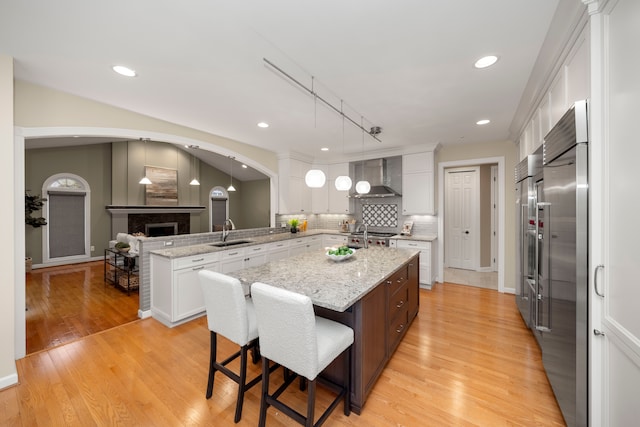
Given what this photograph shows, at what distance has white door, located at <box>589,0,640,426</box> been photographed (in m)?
1.10

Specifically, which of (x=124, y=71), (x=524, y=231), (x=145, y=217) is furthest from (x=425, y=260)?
(x=145, y=217)

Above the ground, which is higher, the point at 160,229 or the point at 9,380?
the point at 160,229

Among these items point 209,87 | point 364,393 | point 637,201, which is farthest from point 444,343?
point 209,87

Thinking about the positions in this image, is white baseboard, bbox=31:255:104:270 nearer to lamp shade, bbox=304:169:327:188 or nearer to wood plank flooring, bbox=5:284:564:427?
wood plank flooring, bbox=5:284:564:427

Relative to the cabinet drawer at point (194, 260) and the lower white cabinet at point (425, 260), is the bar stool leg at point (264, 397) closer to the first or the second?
the cabinet drawer at point (194, 260)

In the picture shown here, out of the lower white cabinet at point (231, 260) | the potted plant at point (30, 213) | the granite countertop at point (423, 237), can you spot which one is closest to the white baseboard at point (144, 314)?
the lower white cabinet at point (231, 260)

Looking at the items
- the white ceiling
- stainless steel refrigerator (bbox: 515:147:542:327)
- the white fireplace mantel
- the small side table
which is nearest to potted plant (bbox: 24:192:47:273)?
the white fireplace mantel

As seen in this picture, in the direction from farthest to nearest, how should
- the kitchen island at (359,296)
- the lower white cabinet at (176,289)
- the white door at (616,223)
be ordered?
the lower white cabinet at (176,289) → the kitchen island at (359,296) → the white door at (616,223)

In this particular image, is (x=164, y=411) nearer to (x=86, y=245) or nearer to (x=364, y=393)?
(x=364, y=393)

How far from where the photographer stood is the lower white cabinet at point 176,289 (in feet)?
10.1

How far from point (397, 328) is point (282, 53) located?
8.95ft

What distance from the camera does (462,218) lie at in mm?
5957

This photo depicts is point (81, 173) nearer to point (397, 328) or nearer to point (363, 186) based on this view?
point (363, 186)

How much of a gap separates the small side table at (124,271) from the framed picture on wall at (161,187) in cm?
276
